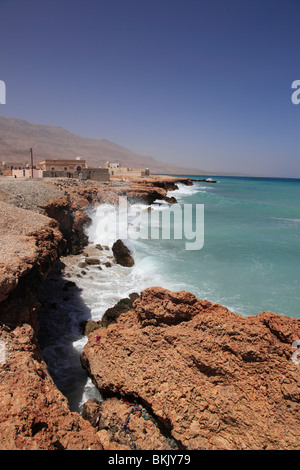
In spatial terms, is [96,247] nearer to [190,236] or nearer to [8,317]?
[190,236]

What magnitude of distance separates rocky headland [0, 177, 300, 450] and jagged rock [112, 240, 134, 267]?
6.38 m

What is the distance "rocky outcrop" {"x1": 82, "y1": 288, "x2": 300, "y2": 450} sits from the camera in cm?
341

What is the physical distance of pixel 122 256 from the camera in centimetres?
1205

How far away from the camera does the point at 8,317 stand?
14.7 ft

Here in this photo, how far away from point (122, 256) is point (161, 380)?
26.7 feet

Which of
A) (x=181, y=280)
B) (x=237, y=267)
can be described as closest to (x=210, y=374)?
(x=181, y=280)

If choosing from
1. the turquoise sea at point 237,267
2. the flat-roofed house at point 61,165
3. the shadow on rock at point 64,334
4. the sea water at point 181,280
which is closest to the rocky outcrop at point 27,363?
the shadow on rock at point 64,334

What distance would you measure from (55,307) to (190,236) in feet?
32.7

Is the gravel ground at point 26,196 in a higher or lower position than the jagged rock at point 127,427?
higher

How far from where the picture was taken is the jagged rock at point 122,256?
11.8 m

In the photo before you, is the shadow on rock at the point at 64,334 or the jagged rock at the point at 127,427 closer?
the jagged rock at the point at 127,427

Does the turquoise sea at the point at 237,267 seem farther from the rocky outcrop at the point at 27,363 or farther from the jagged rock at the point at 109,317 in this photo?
the rocky outcrop at the point at 27,363

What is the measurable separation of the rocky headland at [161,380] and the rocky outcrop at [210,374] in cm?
1
